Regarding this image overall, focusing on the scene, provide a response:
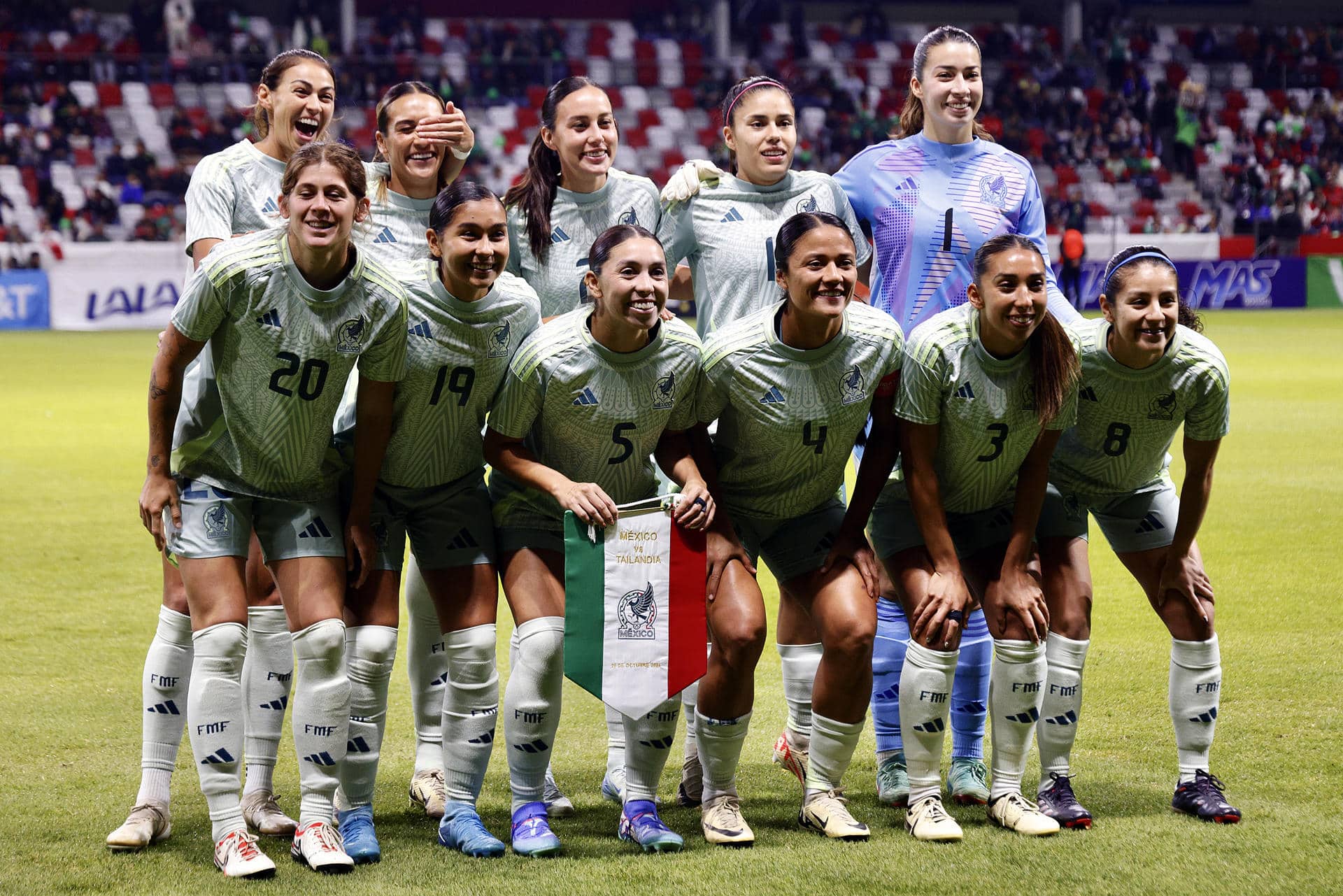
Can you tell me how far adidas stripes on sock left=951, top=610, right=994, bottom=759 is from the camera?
4.79 m

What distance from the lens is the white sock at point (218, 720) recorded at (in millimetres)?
4023

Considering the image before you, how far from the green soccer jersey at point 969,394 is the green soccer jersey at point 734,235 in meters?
0.75

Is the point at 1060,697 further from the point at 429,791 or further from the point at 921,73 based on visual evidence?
the point at 921,73

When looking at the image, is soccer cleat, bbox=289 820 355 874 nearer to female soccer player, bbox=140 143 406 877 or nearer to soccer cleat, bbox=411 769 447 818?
female soccer player, bbox=140 143 406 877

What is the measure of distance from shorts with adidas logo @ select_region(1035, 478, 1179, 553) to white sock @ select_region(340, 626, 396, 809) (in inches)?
83.8

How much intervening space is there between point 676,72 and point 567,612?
31356mm

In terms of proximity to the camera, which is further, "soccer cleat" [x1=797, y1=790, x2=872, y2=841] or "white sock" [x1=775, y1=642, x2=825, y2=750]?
"white sock" [x1=775, y1=642, x2=825, y2=750]

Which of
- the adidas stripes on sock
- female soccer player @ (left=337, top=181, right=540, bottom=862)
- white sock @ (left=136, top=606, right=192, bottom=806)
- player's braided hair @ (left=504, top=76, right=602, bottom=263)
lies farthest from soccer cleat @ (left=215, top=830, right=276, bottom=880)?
the adidas stripes on sock

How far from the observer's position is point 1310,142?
112 feet

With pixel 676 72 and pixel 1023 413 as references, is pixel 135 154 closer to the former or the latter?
pixel 676 72

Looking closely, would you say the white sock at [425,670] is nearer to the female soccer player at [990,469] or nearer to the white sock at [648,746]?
the white sock at [648,746]

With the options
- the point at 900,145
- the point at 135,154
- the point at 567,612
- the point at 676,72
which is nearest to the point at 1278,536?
the point at 900,145

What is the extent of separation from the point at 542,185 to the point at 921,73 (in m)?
1.49

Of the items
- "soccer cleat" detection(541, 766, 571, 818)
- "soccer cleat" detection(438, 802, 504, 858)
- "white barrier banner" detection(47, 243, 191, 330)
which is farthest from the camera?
"white barrier banner" detection(47, 243, 191, 330)
